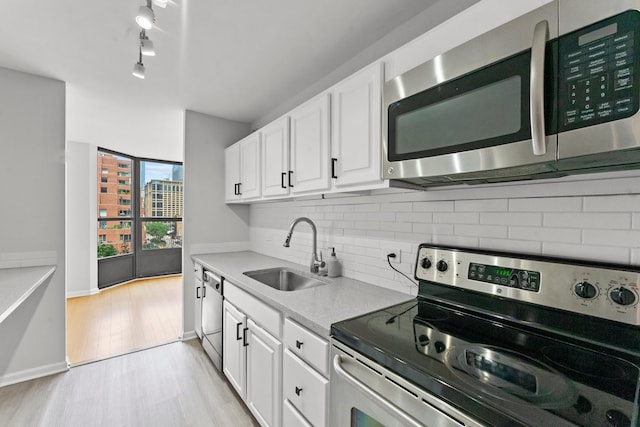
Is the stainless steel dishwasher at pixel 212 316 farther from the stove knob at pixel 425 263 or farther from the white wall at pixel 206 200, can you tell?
the stove knob at pixel 425 263

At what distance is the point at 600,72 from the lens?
0.74 m

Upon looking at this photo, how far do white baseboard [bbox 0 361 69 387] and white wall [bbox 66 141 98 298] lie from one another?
261cm

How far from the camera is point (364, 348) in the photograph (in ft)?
3.22

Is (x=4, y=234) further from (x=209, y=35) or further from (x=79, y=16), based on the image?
(x=209, y=35)

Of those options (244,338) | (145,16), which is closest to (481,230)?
(244,338)

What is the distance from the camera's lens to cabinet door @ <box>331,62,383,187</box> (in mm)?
1398

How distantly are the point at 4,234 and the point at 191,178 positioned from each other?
1521mm

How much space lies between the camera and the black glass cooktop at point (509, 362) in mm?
653

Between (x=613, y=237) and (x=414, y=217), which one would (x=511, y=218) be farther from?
(x=414, y=217)

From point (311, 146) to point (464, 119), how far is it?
102 centimetres

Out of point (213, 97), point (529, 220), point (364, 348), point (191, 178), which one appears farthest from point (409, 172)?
point (191, 178)

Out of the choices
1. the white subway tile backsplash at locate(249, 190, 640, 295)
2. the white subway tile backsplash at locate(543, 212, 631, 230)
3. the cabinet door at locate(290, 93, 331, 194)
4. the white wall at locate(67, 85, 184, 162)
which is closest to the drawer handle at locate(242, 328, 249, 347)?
the white subway tile backsplash at locate(249, 190, 640, 295)

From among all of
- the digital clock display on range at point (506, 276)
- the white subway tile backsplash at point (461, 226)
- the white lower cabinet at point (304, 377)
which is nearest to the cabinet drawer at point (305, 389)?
the white lower cabinet at point (304, 377)

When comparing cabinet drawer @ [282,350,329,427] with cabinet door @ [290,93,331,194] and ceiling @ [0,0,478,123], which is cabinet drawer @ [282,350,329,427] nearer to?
cabinet door @ [290,93,331,194]
